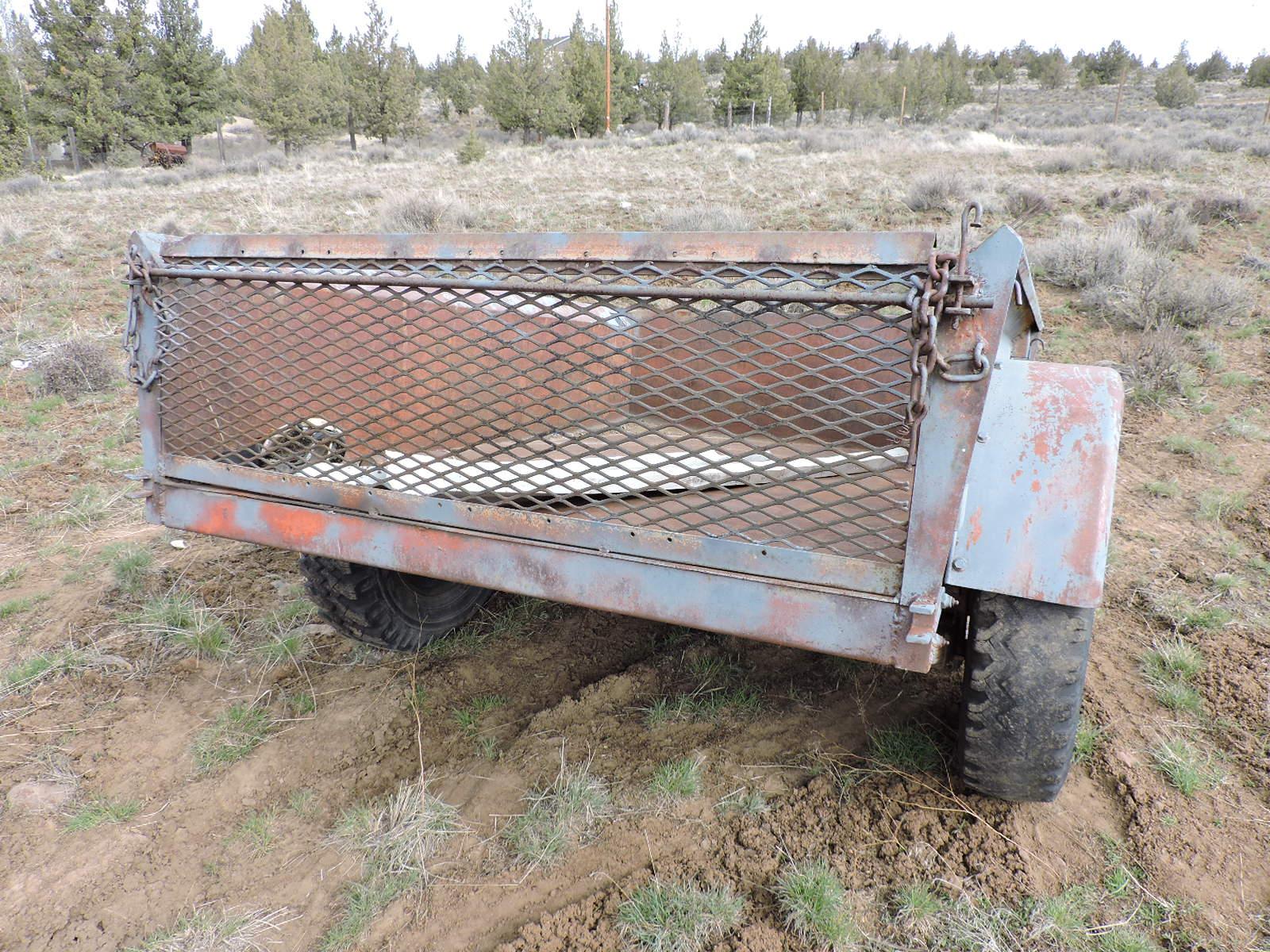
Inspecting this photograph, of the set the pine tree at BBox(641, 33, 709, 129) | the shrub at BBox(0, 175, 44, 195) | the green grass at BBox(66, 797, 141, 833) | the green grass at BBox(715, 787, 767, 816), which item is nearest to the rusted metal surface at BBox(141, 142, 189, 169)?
the shrub at BBox(0, 175, 44, 195)

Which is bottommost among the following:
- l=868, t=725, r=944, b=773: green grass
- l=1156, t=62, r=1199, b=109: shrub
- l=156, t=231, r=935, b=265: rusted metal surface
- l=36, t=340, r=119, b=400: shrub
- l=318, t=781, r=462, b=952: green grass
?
l=318, t=781, r=462, b=952: green grass

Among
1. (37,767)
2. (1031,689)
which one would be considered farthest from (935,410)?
(37,767)

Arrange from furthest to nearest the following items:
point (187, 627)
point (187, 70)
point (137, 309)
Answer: point (187, 70), point (187, 627), point (137, 309)

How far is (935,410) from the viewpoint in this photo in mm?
1543

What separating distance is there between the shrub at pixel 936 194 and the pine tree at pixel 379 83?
2595 cm

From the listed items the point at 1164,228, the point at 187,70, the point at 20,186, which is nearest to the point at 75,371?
the point at 1164,228

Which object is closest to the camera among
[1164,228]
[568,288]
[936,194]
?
[568,288]

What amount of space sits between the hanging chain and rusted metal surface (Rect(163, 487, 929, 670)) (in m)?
0.48

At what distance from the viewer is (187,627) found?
11.0 feet

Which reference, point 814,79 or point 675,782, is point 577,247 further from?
point 814,79

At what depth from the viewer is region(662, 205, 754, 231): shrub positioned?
10.4m

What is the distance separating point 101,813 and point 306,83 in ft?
110

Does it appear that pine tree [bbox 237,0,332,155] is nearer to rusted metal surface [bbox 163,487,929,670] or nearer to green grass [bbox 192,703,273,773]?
green grass [bbox 192,703,273,773]

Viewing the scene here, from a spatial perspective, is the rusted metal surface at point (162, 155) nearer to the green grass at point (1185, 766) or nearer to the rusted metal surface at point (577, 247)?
the rusted metal surface at point (577, 247)
